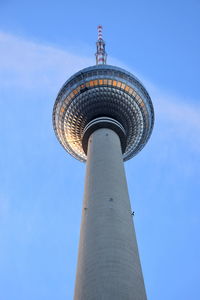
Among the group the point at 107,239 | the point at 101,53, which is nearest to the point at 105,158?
the point at 107,239

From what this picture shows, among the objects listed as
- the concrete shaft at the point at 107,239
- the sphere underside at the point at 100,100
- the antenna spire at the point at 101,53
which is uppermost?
the antenna spire at the point at 101,53

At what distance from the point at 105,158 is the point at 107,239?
935 centimetres

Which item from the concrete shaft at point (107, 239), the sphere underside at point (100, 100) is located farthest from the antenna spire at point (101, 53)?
the concrete shaft at point (107, 239)

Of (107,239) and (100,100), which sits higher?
(100,100)

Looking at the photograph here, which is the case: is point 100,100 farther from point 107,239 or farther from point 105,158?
point 107,239

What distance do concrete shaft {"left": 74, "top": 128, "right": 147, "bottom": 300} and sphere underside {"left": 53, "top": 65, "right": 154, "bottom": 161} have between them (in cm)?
817

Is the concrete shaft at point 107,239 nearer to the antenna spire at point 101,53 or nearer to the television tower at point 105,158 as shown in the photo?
the television tower at point 105,158

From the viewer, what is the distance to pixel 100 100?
38656 mm

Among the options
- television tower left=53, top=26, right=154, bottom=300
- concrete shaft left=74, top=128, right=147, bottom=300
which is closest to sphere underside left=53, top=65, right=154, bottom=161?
television tower left=53, top=26, right=154, bottom=300

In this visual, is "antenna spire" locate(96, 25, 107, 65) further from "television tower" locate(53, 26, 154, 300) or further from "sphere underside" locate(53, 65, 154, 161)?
"sphere underside" locate(53, 65, 154, 161)

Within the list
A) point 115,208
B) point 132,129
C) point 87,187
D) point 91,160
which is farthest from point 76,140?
point 115,208

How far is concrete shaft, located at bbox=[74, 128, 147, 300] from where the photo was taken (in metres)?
20.4

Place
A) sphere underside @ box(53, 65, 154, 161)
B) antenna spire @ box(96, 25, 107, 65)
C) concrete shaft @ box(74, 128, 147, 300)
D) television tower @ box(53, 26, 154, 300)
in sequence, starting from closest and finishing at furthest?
concrete shaft @ box(74, 128, 147, 300)
television tower @ box(53, 26, 154, 300)
sphere underside @ box(53, 65, 154, 161)
antenna spire @ box(96, 25, 107, 65)

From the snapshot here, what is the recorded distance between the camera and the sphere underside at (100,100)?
38.8m
